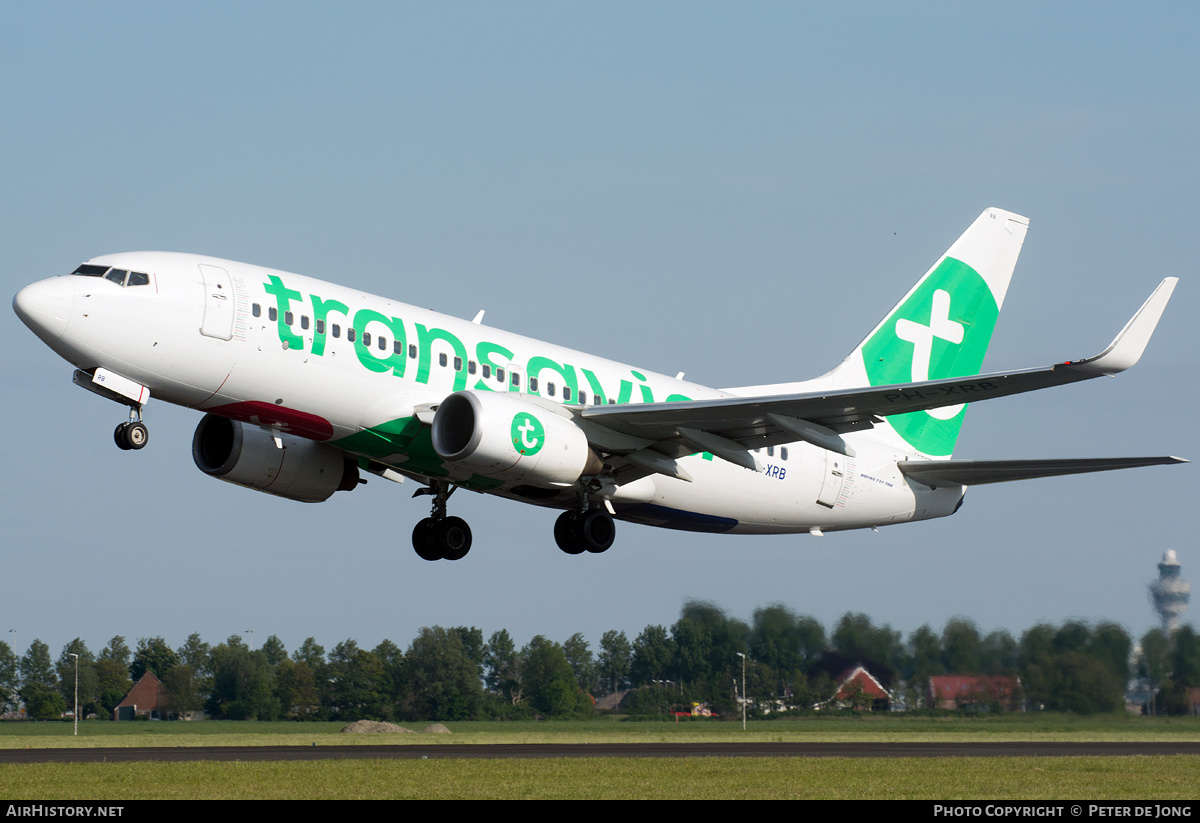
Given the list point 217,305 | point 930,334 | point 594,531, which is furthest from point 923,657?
point 217,305

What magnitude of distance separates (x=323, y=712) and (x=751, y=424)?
41.3 meters

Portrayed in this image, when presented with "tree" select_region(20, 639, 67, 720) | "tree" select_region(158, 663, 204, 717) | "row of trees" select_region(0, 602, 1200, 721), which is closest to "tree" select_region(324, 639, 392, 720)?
"row of trees" select_region(0, 602, 1200, 721)

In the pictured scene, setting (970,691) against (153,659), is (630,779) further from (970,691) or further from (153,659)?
(153,659)

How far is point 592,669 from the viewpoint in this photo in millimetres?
64188

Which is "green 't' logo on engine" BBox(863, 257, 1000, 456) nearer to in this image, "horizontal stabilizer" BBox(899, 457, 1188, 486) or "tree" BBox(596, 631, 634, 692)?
"horizontal stabilizer" BBox(899, 457, 1188, 486)

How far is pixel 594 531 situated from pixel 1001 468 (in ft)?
34.0

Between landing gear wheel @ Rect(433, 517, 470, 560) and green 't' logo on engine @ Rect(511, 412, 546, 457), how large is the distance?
5841 millimetres

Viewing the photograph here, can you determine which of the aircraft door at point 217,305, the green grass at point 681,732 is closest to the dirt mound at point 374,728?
the green grass at point 681,732

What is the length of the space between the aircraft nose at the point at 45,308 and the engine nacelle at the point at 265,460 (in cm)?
607

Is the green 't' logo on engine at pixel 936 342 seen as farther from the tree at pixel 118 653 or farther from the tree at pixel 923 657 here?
the tree at pixel 118 653

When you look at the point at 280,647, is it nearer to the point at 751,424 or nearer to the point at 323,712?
the point at 323,712

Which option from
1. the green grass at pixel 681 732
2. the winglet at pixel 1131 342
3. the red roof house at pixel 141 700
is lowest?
the green grass at pixel 681 732

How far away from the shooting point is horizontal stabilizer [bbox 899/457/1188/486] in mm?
30438

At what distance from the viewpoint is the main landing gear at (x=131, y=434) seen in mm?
26719
